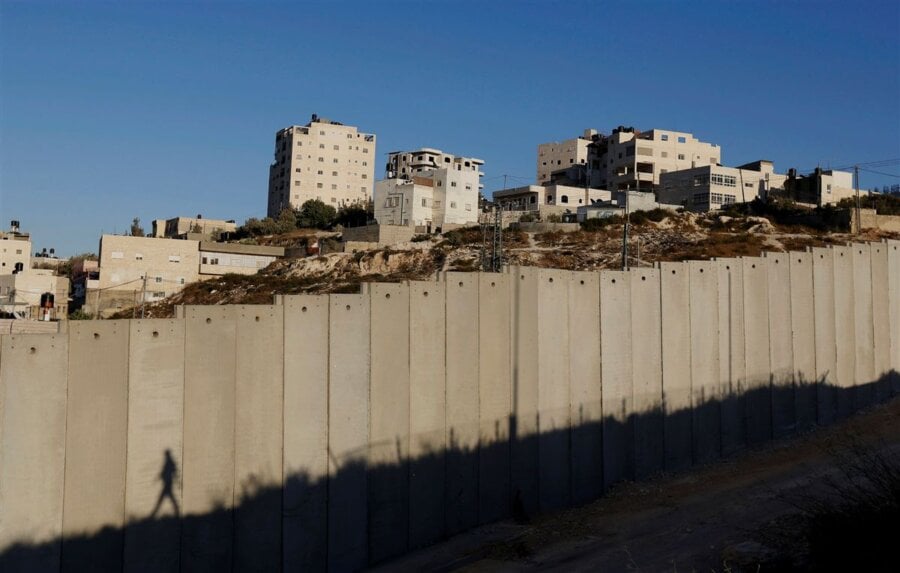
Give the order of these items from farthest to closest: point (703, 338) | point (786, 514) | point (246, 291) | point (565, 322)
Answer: point (246, 291)
point (703, 338)
point (565, 322)
point (786, 514)

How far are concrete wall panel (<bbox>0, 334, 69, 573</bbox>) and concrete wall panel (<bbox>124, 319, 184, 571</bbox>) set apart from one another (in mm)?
839

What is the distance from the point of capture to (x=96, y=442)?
9.30 metres

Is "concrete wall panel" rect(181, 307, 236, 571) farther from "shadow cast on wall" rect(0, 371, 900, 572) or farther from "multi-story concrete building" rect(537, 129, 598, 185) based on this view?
"multi-story concrete building" rect(537, 129, 598, 185)

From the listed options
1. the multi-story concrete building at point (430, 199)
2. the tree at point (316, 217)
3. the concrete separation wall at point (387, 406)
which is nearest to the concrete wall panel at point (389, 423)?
the concrete separation wall at point (387, 406)

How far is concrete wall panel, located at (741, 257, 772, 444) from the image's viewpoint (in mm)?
16000

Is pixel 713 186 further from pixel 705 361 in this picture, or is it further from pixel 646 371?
pixel 646 371

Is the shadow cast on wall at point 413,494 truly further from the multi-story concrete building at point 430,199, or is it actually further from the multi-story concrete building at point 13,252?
the multi-story concrete building at point 13,252

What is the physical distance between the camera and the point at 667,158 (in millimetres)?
88688

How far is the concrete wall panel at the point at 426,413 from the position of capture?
1190cm

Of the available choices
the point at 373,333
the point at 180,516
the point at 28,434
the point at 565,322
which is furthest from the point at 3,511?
the point at 565,322

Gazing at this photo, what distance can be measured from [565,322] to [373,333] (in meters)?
4.06

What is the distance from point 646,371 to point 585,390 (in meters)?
1.64

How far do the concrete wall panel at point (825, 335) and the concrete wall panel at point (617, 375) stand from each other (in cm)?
597

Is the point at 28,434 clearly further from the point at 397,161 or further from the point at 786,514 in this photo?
the point at 397,161
